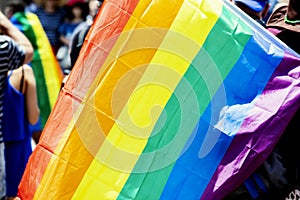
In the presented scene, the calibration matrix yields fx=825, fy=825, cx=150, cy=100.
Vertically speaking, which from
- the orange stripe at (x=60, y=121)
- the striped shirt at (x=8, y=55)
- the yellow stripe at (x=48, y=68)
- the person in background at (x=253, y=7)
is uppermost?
the person in background at (x=253, y=7)

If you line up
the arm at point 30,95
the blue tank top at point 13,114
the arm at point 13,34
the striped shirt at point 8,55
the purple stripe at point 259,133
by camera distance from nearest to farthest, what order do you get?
the purple stripe at point 259,133
the striped shirt at point 8,55
the arm at point 13,34
the blue tank top at point 13,114
the arm at point 30,95

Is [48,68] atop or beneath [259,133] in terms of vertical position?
beneath

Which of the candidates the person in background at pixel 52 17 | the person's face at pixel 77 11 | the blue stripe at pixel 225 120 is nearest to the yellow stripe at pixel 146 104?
the blue stripe at pixel 225 120

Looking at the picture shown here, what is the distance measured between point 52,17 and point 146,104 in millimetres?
6368

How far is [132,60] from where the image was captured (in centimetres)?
331

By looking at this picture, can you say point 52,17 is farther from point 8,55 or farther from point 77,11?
point 8,55

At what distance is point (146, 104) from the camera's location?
3.30 m

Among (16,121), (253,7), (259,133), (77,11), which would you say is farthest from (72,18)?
(259,133)

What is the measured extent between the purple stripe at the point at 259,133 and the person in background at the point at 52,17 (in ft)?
19.5

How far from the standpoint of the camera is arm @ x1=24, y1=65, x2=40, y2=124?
5270mm

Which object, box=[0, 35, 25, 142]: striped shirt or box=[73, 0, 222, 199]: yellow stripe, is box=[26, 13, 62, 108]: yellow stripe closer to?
box=[0, 35, 25, 142]: striped shirt

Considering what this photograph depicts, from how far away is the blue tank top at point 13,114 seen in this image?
5.14 metres

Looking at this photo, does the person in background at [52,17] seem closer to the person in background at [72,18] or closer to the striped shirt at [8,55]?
the person in background at [72,18]

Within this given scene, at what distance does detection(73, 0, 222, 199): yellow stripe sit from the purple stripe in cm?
32
